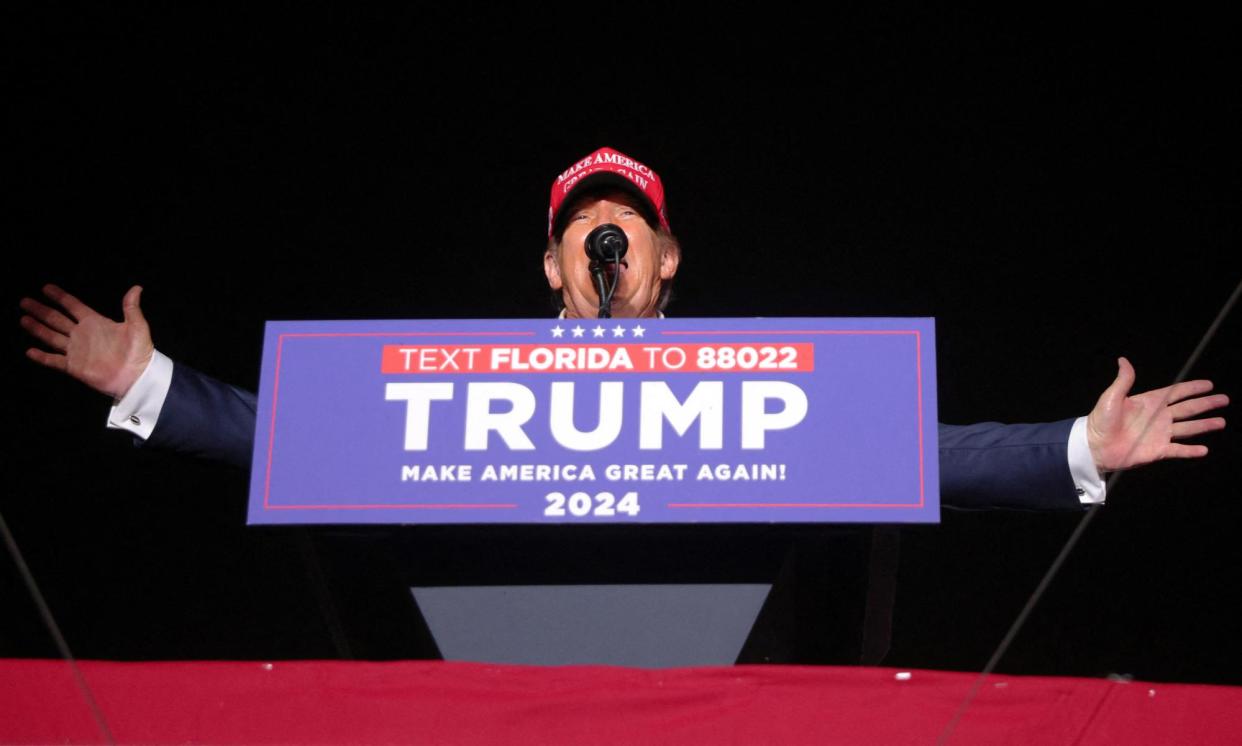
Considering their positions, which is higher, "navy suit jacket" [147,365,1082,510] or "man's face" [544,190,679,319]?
"man's face" [544,190,679,319]

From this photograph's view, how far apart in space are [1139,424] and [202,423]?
34.1 inches

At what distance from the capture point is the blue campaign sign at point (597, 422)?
52.4 inches

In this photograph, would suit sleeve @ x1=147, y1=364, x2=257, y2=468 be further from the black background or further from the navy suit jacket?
the black background

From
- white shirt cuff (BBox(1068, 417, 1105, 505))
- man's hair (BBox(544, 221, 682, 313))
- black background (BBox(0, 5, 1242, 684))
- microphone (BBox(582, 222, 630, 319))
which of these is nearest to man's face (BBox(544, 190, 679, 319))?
man's hair (BBox(544, 221, 682, 313))

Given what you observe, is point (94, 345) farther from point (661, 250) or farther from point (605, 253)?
point (661, 250)

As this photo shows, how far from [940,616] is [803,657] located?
2.53ft

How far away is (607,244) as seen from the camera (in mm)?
1619

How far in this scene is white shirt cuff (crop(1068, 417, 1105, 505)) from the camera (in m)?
1.51

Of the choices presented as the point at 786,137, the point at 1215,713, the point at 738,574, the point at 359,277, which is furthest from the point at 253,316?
the point at 1215,713

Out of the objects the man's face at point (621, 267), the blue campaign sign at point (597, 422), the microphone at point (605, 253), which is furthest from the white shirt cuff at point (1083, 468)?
the man's face at point (621, 267)

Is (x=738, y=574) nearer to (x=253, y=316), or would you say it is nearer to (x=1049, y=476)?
(x=1049, y=476)

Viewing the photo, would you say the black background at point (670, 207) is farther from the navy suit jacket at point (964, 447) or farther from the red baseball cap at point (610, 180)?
the navy suit jacket at point (964, 447)

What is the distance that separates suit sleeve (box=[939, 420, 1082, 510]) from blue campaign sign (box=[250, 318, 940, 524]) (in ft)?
0.75

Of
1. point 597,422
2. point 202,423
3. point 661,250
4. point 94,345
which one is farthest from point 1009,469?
point 94,345
